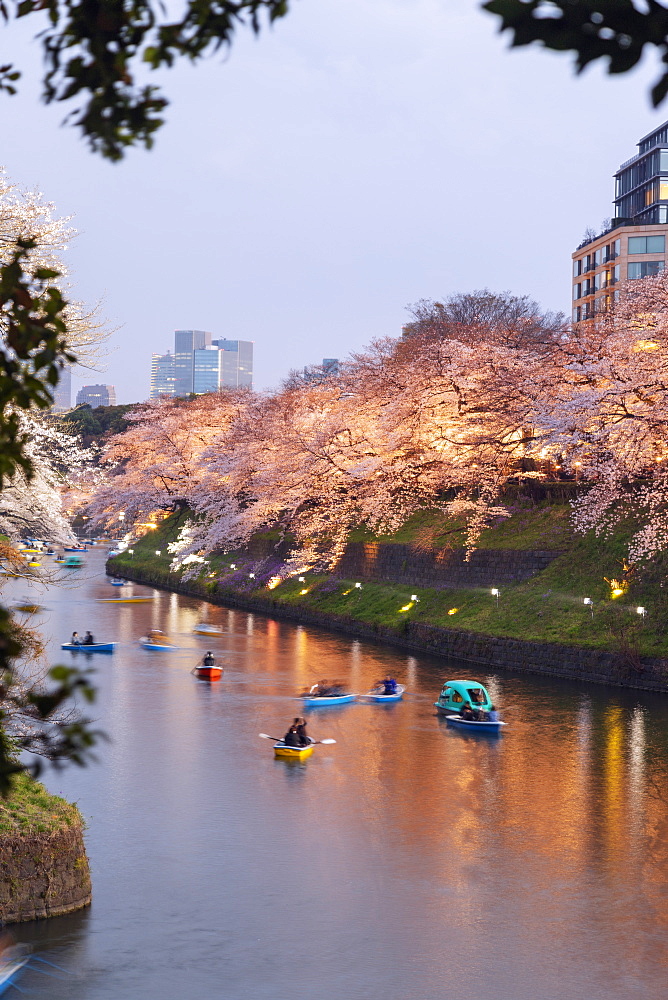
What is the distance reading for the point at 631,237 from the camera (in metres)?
80.5

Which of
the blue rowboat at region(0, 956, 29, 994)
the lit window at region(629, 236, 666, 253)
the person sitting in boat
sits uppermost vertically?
the lit window at region(629, 236, 666, 253)

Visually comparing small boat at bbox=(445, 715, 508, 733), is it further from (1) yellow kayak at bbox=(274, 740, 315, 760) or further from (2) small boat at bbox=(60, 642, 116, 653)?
(2) small boat at bbox=(60, 642, 116, 653)

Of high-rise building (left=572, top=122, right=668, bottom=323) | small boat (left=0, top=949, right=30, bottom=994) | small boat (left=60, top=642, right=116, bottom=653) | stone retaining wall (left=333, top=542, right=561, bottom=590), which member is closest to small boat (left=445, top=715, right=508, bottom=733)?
stone retaining wall (left=333, top=542, right=561, bottom=590)

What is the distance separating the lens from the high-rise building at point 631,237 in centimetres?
8006

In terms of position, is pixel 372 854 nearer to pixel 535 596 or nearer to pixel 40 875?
pixel 40 875

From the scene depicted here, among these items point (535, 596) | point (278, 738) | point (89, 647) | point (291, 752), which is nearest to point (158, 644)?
point (89, 647)

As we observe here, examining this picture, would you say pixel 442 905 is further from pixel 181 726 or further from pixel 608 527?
pixel 608 527

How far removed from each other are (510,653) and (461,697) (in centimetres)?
671

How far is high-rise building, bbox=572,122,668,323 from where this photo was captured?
80.1 meters

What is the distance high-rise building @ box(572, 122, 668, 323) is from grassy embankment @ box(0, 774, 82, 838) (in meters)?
67.6

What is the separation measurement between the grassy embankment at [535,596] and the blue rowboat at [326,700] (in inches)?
283

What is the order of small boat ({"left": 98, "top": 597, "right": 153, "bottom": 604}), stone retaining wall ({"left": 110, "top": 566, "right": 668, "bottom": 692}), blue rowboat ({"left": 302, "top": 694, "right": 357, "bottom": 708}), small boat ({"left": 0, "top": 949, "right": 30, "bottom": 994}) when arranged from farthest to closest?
small boat ({"left": 98, "top": 597, "right": 153, "bottom": 604}) < stone retaining wall ({"left": 110, "top": 566, "right": 668, "bottom": 692}) < blue rowboat ({"left": 302, "top": 694, "right": 357, "bottom": 708}) < small boat ({"left": 0, "top": 949, "right": 30, "bottom": 994})

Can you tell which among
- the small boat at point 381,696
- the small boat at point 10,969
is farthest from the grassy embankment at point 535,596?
the small boat at point 10,969

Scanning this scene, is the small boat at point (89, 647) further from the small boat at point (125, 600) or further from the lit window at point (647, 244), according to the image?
the lit window at point (647, 244)
